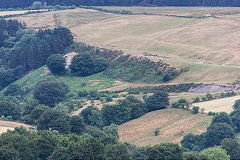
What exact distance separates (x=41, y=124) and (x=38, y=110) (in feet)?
27.5

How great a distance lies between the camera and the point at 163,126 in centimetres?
8419

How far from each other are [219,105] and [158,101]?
34.9 ft

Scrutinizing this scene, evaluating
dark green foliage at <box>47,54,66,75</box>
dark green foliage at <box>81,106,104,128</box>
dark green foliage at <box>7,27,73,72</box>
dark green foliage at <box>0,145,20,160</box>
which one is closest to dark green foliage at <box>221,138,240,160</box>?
dark green foliage at <box>0,145,20,160</box>

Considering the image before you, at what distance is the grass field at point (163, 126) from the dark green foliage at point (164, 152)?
718 inches

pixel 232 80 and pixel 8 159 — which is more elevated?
pixel 8 159

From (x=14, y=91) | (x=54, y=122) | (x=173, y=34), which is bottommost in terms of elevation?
(x=14, y=91)

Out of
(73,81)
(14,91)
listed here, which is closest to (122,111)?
(73,81)

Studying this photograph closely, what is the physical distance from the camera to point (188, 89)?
3962 inches

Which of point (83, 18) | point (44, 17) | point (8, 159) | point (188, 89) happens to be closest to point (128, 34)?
→ point (83, 18)

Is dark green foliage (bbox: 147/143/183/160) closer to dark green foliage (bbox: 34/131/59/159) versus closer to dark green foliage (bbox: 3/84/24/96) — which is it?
dark green foliage (bbox: 34/131/59/159)

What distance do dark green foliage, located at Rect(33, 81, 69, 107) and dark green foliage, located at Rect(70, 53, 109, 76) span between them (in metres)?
15.3

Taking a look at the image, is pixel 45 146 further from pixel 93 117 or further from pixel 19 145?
pixel 93 117

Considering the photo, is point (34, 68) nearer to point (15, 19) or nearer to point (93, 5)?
point (15, 19)

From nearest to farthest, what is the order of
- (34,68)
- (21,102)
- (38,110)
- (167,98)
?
(38,110) → (167,98) → (21,102) → (34,68)
